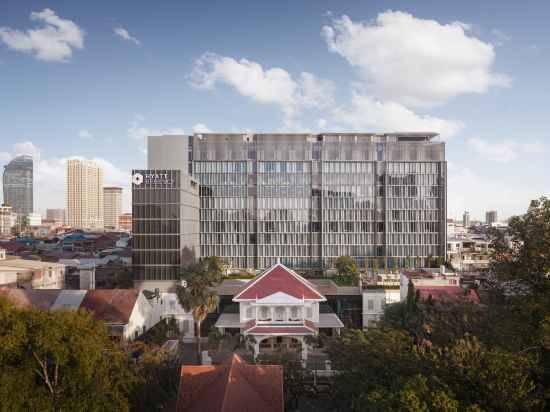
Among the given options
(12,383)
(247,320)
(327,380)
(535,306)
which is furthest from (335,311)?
(12,383)

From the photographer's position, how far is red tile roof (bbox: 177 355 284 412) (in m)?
23.3

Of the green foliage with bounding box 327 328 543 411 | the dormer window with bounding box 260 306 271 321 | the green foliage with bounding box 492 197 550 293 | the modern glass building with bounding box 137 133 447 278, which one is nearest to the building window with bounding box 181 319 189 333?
the dormer window with bounding box 260 306 271 321

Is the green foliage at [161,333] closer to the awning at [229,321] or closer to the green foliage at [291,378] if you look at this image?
the awning at [229,321]

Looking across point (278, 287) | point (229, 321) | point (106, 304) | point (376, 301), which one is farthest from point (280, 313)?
point (106, 304)

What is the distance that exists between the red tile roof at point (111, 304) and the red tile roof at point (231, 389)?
1752cm

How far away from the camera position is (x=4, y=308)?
72.5ft

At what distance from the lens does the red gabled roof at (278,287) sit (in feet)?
144

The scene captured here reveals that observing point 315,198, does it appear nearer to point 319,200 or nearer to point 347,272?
point 319,200

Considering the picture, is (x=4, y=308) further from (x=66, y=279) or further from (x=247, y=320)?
(x=66, y=279)

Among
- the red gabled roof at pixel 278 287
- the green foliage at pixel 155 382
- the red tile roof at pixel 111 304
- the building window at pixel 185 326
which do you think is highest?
the red gabled roof at pixel 278 287

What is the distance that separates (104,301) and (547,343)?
129ft

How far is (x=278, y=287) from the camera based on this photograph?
44.8 m

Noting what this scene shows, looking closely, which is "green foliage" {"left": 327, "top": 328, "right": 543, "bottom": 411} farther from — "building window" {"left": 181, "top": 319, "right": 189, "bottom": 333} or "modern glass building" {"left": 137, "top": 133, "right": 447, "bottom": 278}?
"modern glass building" {"left": 137, "top": 133, "right": 447, "bottom": 278}

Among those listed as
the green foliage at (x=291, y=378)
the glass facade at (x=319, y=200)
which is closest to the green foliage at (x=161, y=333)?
the green foliage at (x=291, y=378)
